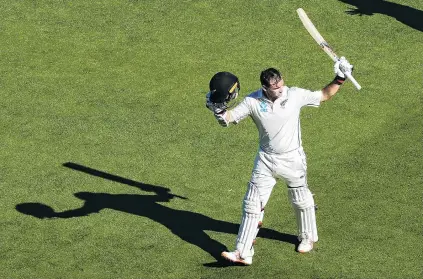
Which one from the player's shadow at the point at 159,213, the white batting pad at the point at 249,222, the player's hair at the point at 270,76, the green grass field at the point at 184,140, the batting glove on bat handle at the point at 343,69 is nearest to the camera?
the player's hair at the point at 270,76

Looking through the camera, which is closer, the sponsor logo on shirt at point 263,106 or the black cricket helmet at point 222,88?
the black cricket helmet at point 222,88

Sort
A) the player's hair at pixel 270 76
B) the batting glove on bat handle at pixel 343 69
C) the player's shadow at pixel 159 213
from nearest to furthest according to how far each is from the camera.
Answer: the player's hair at pixel 270 76 < the batting glove on bat handle at pixel 343 69 < the player's shadow at pixel 159 213

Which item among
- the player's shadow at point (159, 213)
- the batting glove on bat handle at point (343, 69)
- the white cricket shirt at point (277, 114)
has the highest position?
the batting glove on bat handle at point (343, 69)

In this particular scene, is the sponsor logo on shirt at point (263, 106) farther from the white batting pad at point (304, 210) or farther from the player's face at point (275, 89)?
the white batting pad at point (304, 210)

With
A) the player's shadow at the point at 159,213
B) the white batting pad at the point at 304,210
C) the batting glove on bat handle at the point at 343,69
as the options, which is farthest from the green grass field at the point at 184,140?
the batting glove on bat handle at the point at 343,69

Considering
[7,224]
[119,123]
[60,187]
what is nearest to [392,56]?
[119,123]

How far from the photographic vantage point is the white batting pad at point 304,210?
48.7ft

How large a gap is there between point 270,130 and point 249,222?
54.5 inches

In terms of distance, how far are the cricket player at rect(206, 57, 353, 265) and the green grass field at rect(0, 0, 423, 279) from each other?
679mm

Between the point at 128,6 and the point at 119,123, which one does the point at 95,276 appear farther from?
the point at 128,6

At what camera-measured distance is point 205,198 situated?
1677 centimetres

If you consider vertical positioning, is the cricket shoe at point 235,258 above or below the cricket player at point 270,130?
below

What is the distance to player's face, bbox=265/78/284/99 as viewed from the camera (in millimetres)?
14180

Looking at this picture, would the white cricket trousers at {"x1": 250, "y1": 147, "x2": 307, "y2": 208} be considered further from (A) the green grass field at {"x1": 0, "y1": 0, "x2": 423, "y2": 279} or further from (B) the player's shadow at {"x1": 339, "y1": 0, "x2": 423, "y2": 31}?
(B) the player's shadow at {"x1": 339, "y1": 0, "x2": 423, "y2": 31}
